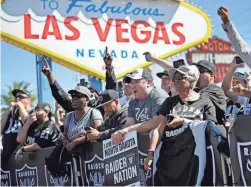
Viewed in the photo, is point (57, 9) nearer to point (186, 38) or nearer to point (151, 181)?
point (186, 38)

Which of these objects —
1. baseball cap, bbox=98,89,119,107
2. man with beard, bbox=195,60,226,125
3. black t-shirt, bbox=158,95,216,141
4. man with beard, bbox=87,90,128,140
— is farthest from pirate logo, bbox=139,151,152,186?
baseball cap, bbox=98,89,119,107

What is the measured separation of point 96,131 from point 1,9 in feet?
29.3

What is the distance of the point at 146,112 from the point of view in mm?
5867

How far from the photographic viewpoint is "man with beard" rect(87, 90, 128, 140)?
6086 millimetres

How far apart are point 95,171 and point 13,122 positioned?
9.18 ft

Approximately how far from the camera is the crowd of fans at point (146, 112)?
4.97 metres

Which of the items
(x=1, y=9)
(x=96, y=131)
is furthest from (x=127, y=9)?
(x=96, y=131)

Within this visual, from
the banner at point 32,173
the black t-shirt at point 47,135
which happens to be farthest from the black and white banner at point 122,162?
the black t-shirt at point 47,135

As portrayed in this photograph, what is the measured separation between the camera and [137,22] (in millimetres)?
15656

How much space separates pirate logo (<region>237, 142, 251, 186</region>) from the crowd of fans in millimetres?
410

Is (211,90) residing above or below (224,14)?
below

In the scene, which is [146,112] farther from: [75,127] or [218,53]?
[218,53]

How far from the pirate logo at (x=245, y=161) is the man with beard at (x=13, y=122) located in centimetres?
472

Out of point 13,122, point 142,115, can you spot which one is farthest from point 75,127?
point 13,122
